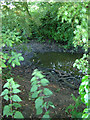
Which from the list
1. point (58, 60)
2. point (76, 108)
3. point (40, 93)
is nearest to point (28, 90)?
point (76, 108)

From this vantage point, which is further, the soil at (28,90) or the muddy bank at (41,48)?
the muddy bank at (41,48)

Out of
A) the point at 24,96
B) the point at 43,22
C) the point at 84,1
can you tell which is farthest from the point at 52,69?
the point at 43,22

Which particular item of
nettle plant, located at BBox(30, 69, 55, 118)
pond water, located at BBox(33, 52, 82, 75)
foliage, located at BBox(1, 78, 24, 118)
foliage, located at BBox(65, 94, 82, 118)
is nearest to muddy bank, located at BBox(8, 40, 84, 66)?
pond water, located at BBox(33, 52, 82, 75)

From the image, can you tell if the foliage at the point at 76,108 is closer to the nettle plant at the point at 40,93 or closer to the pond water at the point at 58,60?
the nettle plant at the point at 40,93

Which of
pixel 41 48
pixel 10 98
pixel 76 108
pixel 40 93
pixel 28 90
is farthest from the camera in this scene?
pixel 41 48

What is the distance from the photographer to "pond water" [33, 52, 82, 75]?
4979mm

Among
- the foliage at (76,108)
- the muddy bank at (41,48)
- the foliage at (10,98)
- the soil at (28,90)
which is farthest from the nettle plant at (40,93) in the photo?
the muddy bank at (41,48)

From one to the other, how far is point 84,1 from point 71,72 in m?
3.32

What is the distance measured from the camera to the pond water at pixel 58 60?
16.3 feet

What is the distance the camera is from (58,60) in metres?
5.66

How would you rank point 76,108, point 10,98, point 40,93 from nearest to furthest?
point 40,93, point 10,98, point 76,108

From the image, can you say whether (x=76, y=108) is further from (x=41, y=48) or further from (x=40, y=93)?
(x=41, y=48)

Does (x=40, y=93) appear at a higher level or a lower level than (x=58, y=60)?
lower

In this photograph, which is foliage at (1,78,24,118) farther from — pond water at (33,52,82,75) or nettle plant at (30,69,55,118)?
pond water at (33,52,82,75)
